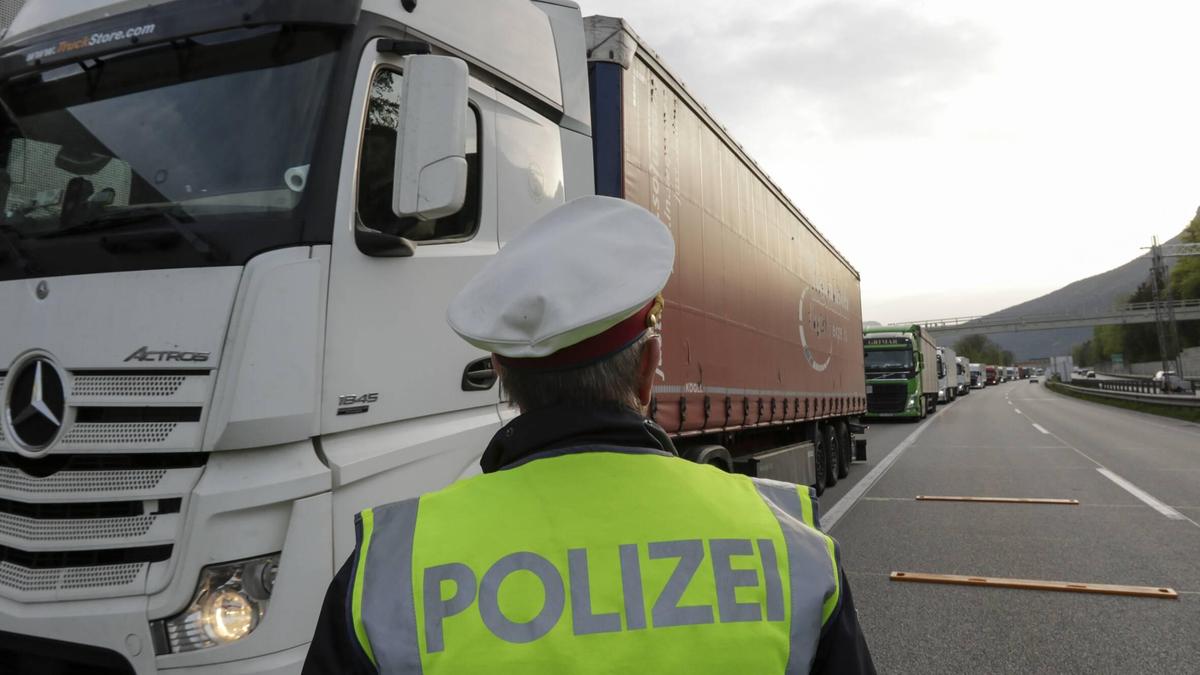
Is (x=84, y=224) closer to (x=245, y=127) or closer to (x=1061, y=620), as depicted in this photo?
(x=245, y=127)

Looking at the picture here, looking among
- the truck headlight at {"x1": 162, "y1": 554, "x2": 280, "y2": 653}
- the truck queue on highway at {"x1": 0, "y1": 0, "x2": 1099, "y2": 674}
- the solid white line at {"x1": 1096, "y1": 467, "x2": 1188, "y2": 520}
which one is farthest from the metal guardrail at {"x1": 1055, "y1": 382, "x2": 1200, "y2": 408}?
the truck headlight at {"x1": 162, "y1": 554, "x2": 280, "y2": 653}

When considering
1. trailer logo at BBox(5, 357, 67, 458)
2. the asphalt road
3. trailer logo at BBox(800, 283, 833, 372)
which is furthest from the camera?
trailer logo at BBox(800, 283, 833, 372)

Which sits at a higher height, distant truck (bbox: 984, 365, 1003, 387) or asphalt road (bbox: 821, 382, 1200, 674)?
distant truck (bbox: 984, 365, 1003, 387)

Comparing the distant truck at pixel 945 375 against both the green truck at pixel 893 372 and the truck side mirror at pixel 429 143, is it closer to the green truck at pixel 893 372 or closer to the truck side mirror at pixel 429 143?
the green truck at pixel 893 372

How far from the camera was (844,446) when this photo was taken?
12.9 m

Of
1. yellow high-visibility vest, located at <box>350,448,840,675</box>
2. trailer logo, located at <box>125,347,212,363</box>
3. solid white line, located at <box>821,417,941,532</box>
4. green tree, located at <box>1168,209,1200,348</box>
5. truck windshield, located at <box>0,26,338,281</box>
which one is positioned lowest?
solid white line, located at <box>821,417,941,532</box>

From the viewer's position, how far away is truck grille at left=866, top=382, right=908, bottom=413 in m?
26.7

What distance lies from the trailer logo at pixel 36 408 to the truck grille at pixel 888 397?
2640 cm

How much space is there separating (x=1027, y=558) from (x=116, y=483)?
674cm

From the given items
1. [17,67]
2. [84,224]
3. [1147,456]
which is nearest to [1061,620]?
[84,224]

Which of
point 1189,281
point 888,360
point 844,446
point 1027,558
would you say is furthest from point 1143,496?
point 1189,281

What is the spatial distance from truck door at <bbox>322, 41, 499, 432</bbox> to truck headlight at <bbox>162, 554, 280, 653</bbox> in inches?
18.4

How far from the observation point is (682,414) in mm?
5207

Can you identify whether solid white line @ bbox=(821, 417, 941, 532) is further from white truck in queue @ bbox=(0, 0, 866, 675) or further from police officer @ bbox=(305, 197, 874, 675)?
police officer @ bbox=(305, 197, 874, 675)
